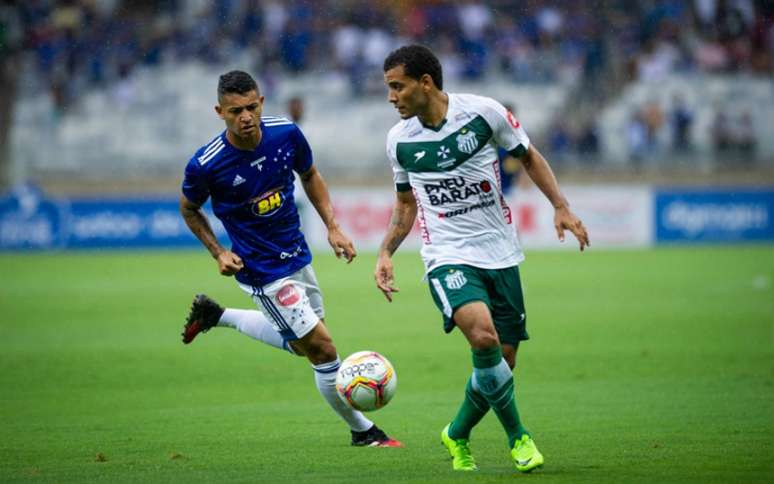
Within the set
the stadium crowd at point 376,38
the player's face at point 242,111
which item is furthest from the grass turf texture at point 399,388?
the stadium crowd at point 376,38

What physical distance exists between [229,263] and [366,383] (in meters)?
1.20

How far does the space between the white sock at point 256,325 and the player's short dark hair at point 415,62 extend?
243 cm

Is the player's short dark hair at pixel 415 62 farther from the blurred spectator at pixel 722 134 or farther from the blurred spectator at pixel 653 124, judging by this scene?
the blurred spectator at pixel 722 134

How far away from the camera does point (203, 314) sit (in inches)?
373

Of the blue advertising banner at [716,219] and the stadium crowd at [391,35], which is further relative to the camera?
the stadium crowd at [391,35]

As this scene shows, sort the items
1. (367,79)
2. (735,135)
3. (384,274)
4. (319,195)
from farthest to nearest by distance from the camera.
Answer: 1. (367,79)
2. (735,135)
3. (319,195)
4. (384,274)

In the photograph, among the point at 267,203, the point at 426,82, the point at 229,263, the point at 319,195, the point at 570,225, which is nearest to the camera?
the point at 570,225

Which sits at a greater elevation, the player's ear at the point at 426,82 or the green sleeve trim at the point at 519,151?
the player's ear at the point at 426,82

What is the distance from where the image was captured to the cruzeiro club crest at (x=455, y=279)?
7.15 m

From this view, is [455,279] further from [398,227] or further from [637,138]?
[637,138]

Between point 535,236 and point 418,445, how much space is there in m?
22.0

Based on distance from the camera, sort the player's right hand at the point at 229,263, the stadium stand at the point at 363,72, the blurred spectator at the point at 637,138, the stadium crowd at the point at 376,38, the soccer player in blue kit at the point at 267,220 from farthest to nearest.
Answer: the stadium crowd at the point at 376,38 < the stadium stand at the point at 363,72 < the blurred spectator at the point at 637,138 < the soccer player in blue kit at the point at 267,220 < the player's right hand at the point at 229,263

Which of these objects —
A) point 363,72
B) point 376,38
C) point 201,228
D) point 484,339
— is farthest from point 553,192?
point 376,38

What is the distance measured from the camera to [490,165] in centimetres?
741
